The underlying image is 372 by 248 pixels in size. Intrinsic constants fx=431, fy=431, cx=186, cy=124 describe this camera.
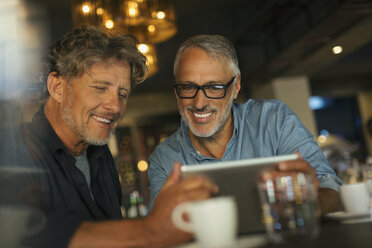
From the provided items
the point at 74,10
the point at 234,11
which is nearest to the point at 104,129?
the point at 74,10

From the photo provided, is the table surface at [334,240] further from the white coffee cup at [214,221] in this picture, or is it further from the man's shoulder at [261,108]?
the man's shoulder at [261,108]

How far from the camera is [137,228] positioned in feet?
3.09

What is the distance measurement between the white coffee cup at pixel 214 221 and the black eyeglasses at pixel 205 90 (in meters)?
1.18

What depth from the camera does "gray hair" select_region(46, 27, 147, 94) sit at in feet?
5.52

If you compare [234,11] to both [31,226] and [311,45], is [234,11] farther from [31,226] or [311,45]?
[31,226]

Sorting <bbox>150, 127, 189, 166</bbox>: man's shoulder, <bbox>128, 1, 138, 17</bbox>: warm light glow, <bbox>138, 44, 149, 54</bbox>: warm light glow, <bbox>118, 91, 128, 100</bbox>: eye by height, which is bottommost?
<bbox>150, 127, 189, 166</bbox>: man's shoulder

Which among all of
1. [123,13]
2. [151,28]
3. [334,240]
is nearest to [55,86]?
[334,240]

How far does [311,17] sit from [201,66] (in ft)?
12.6

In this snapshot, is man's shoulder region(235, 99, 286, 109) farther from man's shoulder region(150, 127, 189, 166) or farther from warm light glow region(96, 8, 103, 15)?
warm light glow region(96, 8, 103, 15)

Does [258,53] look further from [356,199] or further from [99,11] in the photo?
[356,199]

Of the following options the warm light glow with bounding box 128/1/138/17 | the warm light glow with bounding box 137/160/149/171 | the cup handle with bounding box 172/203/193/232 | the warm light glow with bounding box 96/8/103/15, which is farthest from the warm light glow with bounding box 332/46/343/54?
the cup handle with bounding box 172/203/193/232

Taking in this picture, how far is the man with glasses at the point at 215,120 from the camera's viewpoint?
1905 millimetres

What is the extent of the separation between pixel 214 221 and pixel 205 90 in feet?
4.02

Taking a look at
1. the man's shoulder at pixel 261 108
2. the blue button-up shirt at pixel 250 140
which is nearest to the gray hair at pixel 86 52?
the blue button-up shirt at pixel 250 140
